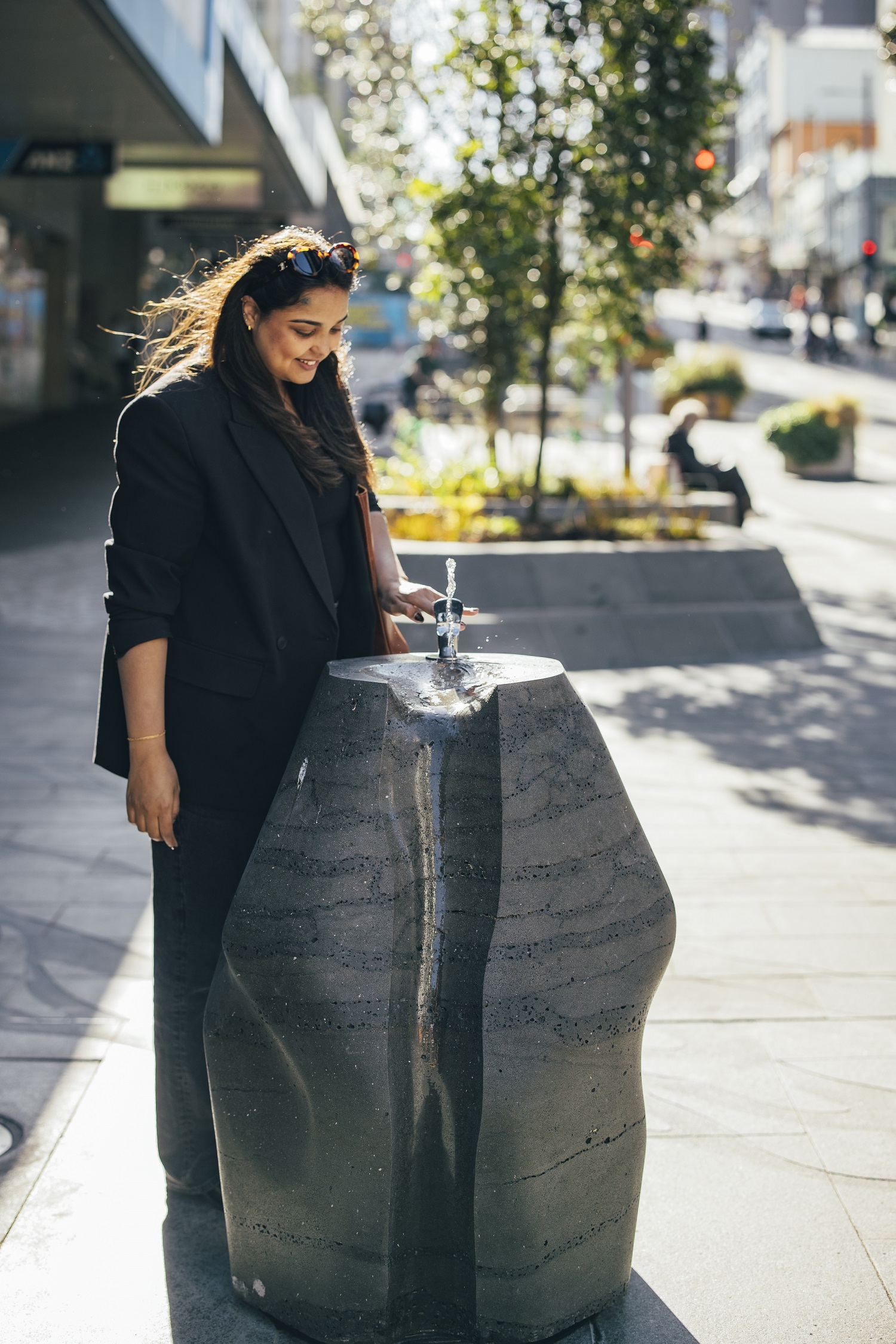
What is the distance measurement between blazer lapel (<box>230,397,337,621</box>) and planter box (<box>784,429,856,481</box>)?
65.3 ft

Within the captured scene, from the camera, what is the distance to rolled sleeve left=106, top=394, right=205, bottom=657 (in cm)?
253

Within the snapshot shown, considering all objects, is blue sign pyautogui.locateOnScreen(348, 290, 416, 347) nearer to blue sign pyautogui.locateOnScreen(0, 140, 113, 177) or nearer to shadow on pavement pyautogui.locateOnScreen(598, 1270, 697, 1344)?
blue sign pyautogui.locateOnScreen(0, 140, 113, 177)

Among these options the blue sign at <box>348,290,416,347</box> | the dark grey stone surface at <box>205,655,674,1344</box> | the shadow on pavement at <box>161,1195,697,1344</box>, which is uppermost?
the blue sign at <box>348,290,416,347</box>

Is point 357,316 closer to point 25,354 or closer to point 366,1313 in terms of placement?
point 25,354

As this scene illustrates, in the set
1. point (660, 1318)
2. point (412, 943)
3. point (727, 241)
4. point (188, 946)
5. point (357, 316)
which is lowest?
point (660, 1318)

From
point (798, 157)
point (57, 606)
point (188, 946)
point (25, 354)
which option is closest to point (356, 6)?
point (25, 354)

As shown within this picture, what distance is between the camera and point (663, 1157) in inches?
124

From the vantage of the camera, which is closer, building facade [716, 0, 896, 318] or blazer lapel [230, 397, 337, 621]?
blazer lapel [230, 397, 337, 621]

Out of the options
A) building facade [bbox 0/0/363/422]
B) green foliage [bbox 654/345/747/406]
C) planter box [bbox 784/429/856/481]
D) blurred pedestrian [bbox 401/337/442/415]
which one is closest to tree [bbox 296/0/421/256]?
building facade [bbox 0/0/363/422]

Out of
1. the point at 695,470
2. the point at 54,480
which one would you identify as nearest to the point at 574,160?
the point at 695,470

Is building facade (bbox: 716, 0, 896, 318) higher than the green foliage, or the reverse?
building facade (bbox: 716, 0, 896, 318)

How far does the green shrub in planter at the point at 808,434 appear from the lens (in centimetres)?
2134

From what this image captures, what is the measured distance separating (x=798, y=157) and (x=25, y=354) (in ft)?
251

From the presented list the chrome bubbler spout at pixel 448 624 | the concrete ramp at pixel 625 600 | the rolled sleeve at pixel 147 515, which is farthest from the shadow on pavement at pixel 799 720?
the rolled sleeve at pixel 147 515
